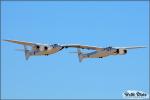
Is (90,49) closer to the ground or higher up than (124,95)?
higher up

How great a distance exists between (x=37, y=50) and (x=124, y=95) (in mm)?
37038

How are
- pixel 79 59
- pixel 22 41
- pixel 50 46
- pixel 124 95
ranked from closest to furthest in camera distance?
pixel 124 95 < pixel 50 46 < pixel 22 41 < pixel 79 59

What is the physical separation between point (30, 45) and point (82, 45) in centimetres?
1445

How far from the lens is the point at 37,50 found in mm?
126312

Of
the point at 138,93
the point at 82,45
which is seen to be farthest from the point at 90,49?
the point at 138,93

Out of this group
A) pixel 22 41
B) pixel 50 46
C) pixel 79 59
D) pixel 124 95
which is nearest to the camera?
pixel 124 95

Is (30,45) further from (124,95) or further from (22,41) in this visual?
(124,95)

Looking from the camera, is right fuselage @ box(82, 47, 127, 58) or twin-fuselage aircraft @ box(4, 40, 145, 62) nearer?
twin-fuselage aircraft @ box(4, 40, 145, 62)

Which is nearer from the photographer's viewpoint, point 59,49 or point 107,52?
point 59,49

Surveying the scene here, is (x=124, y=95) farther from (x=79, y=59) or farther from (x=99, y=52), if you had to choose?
(x=79, y=59)

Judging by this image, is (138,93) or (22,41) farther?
(22,41)

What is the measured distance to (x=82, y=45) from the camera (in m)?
134

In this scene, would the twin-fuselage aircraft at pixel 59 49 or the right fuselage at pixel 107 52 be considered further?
the right fuselage at pixel 107 52

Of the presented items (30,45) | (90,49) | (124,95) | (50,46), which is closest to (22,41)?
(30,45)
